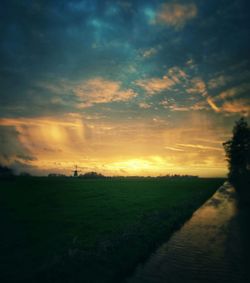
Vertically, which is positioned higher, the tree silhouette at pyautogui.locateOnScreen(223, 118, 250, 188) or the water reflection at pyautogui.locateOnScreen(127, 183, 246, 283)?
the tree silhouette at pyautogui.locateOnScreen(223, 118, 250, 188)

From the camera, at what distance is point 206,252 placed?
15.8 meters

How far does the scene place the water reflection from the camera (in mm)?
12195

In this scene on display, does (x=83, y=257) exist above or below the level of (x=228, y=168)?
below

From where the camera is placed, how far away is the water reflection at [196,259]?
12195 mm

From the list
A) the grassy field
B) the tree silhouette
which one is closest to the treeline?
the tree silhouette

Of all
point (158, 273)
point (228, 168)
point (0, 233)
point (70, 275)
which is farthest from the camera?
point (228, 168)

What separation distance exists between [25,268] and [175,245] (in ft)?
31.7

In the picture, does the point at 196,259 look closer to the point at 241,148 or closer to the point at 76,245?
the point at 76,245

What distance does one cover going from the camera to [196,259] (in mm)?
14609

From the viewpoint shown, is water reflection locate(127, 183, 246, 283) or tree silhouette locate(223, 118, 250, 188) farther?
tree silhouette locate(223, 118, 250, 188)

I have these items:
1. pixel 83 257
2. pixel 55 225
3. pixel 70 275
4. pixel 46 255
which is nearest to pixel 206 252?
pixel 83 257

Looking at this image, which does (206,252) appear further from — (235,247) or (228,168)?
(228,168)

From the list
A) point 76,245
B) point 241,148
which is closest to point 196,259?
point 76,245

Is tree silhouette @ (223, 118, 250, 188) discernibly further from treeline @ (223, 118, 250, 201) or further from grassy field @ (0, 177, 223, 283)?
grassy field @ (0, 177, 223, 283)
